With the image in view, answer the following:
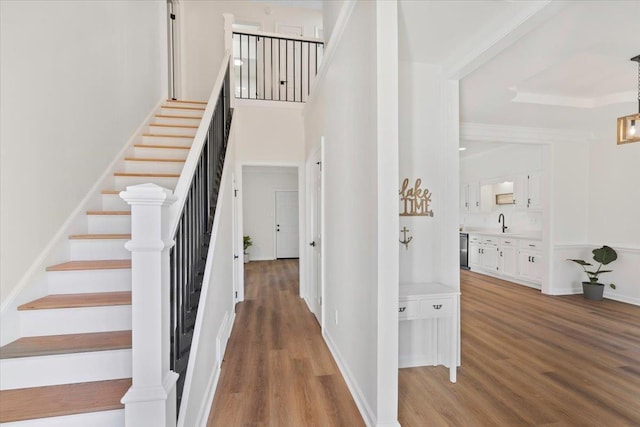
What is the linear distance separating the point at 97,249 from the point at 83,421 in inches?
46.7

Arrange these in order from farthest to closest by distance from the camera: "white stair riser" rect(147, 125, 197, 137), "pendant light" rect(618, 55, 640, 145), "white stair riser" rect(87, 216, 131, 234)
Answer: "white stair riser" rect(147, 125, 197, 137), "pendant light" rect(618, 55, 640, 145), "white stair riser" rect(87, 216, 131, 234)

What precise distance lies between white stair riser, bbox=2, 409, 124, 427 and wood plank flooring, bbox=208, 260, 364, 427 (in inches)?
32.4

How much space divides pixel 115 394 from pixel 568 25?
3.56 m

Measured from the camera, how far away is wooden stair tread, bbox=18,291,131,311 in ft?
5.27

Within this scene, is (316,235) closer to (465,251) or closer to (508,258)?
(508,258)

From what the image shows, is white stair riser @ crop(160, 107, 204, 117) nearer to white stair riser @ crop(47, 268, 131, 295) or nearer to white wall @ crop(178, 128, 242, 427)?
white wall @ crop(178, 128, 242, 427)

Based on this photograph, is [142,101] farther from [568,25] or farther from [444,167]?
[568,25]

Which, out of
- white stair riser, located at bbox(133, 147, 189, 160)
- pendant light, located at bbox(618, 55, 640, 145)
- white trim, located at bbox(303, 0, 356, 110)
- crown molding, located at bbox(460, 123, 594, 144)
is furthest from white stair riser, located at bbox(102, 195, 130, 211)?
pendant light, located at bbox(618, 55, 640, 145)

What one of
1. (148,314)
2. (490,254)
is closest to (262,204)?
(490,254)

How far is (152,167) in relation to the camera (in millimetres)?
2869

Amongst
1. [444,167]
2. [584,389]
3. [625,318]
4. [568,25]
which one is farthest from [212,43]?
[625,318]

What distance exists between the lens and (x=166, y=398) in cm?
115

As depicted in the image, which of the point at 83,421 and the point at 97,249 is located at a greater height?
the point at 97,249

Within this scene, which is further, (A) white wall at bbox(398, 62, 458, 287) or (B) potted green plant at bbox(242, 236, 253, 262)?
(B) potted green plant at bbox(242, 236, 253, 262)
